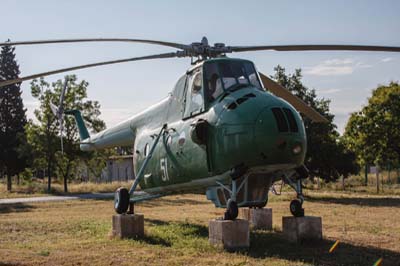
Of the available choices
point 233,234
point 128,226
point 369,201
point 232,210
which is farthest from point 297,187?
point 369,201

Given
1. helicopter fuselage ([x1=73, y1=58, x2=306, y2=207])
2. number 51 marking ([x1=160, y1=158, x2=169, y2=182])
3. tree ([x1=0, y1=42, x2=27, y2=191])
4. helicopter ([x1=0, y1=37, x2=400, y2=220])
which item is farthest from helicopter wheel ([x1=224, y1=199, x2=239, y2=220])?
tree ([x1=0, y1=42, x2=27, y2=191])

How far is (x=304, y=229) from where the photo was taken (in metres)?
11.2

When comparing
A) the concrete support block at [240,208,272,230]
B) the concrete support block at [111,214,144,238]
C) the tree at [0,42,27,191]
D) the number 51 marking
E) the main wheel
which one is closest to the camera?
the number 51 marking

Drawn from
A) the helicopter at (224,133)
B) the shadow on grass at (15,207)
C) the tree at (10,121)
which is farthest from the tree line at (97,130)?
the helicopter at (224,133)

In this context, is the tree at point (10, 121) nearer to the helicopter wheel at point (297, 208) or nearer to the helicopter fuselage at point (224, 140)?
the helicopter fuselage at point (224, 140)

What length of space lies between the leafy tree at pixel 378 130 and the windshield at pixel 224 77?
2393cm

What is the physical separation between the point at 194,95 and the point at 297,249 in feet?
13.7

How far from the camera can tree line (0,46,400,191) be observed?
30.1 metres

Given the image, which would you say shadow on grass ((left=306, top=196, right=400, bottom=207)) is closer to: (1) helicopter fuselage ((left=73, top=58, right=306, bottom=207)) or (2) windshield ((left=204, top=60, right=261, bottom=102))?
(1) helicopter fuselage ((left=73, top=58, right=306, bottom=207))

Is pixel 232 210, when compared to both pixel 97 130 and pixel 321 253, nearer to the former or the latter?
pixel 321 253

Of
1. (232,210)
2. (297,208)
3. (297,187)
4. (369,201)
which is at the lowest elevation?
(369,201)

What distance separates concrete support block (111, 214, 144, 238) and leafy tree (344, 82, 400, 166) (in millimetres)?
23317

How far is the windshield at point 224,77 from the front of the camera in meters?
11.0

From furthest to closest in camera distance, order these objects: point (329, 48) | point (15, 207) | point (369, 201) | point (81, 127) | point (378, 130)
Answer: point (378, 130) → point (15, 207) → point (369, 201) → point (81, 127) → point (329, 48)
